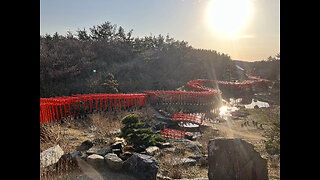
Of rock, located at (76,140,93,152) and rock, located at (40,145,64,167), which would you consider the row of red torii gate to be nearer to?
rock, located at (76,140,93,152)

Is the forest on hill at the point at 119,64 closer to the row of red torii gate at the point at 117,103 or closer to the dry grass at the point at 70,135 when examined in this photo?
the row of red torii gate at the point at 117,103

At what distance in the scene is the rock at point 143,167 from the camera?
4.91 meters

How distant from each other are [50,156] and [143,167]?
250 centimetres

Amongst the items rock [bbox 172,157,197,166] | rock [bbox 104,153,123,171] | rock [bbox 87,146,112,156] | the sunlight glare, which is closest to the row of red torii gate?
the sunlight glare

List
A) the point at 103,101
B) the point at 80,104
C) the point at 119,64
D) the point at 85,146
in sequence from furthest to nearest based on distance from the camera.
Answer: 1. the point at 119,64
2. the point at 103,101
3. the point at 80,104
4. the point at 85,146

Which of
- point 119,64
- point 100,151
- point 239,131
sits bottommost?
point 239,131

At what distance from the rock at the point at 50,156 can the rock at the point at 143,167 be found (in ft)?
6.55

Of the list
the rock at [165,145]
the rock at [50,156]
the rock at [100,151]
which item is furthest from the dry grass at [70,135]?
the rock at [165,145]

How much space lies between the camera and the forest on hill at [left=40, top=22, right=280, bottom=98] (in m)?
19.0

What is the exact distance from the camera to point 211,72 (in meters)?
32.1

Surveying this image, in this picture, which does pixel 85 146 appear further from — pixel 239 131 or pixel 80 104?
pixel 239 131

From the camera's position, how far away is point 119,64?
27.5 m

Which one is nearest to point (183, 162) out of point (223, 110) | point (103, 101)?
point (103, 101)
